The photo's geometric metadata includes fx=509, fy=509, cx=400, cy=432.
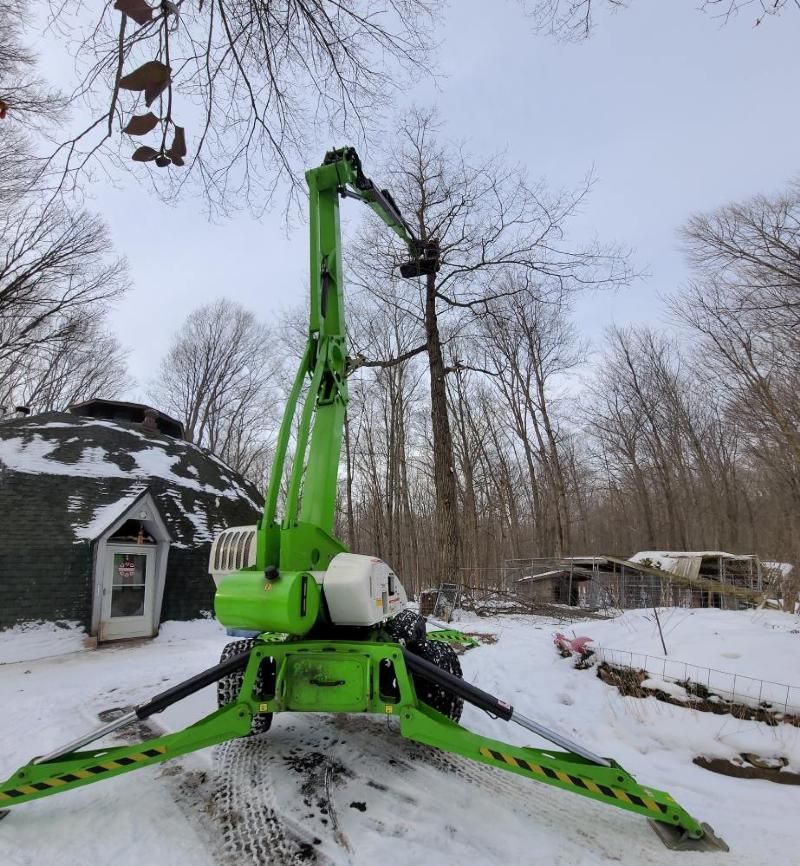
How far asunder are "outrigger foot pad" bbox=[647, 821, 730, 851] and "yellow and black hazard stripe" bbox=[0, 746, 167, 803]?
292cm

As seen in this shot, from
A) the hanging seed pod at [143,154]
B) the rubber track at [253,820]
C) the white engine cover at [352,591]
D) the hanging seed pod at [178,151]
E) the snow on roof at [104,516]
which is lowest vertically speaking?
the rubber track at [253,820]

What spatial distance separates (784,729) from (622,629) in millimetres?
2546

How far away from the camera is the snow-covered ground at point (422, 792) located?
2.71 meters

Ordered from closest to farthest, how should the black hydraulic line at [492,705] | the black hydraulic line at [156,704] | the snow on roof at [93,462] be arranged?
the black hydraulic line at [492,705]
the black hydraulic line at [156,704]
the snow on roof at [93,462]

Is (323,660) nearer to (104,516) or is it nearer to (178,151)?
(178,151)

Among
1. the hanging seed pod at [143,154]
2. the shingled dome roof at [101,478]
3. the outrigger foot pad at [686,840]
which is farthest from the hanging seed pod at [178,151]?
the shingled dome roof at [101,478]

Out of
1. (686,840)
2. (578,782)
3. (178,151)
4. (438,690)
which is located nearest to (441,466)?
(438,690)

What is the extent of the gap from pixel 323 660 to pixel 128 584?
8873 millimetres

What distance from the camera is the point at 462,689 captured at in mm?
3320

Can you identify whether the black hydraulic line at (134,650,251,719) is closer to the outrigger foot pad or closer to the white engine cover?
the white engine cover

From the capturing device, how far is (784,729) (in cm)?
393

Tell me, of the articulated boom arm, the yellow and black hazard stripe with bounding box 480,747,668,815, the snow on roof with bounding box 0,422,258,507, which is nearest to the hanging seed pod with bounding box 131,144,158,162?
the articulated boom arm

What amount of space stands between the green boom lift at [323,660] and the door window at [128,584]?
285 inches

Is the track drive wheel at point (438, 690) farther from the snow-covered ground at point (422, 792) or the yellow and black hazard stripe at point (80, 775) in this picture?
the yellow and black hazard stripe at point (80, 775)
